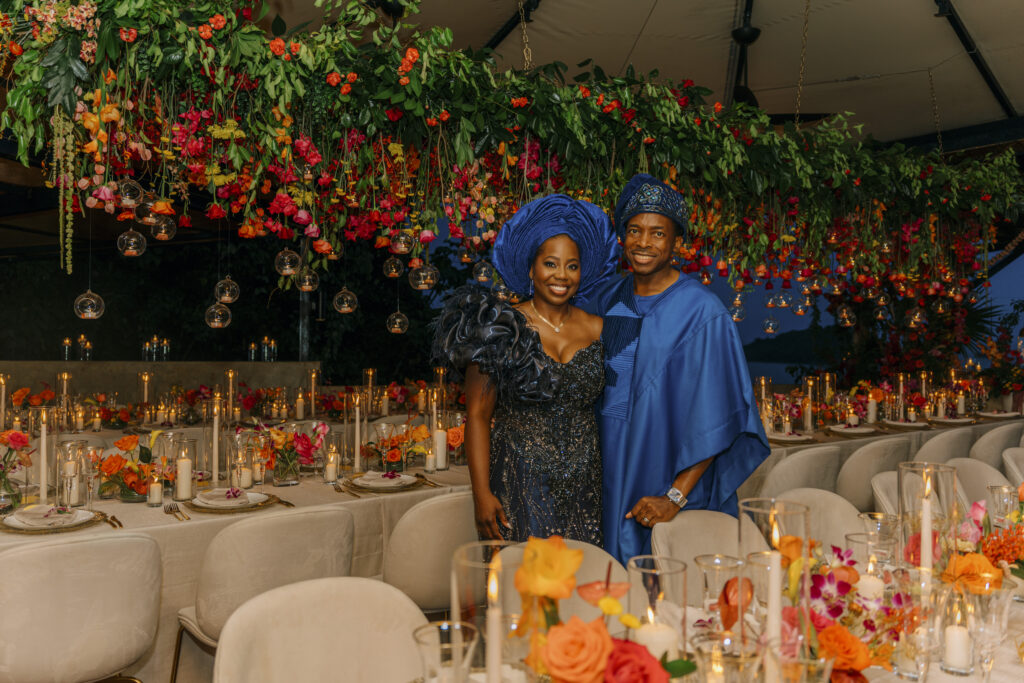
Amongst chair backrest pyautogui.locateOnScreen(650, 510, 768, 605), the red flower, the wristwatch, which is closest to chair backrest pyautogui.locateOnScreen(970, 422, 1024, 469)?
the wristwatch

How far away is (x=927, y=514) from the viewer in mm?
1483

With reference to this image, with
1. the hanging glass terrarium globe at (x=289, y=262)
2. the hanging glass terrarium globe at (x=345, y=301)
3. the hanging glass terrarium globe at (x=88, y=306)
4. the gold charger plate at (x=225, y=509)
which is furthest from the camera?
the hanging glass terrarium globe at (x=345, y=301)

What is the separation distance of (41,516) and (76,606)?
28.1 inches

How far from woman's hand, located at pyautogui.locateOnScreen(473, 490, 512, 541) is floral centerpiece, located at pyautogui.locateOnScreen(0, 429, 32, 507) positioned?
5.66 feet

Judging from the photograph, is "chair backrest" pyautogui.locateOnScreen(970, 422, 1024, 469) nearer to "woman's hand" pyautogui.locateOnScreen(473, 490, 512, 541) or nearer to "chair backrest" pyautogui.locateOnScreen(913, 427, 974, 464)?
"chair backrest" pyautogui.locateOnScreen(913, 427, 974, 464)

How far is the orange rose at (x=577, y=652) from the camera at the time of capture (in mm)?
894

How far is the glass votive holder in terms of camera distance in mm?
1051

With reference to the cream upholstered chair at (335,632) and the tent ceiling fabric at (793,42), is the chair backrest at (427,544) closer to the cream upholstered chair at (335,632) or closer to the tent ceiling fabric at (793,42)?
the cream upholstered chair at (335,632)

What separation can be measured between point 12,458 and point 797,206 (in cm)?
442

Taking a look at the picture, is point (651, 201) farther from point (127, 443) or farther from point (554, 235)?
point (127, 443)

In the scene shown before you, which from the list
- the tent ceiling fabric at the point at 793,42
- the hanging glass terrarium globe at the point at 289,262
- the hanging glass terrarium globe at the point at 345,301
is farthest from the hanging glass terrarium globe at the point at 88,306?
the tent ceiling fabric at the point at 793,42

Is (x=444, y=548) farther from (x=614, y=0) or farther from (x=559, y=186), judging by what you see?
(x=614, y=0)

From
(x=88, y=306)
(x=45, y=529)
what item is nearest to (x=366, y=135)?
(x=45, y=529)

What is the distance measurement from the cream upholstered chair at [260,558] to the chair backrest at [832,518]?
1479 mm
